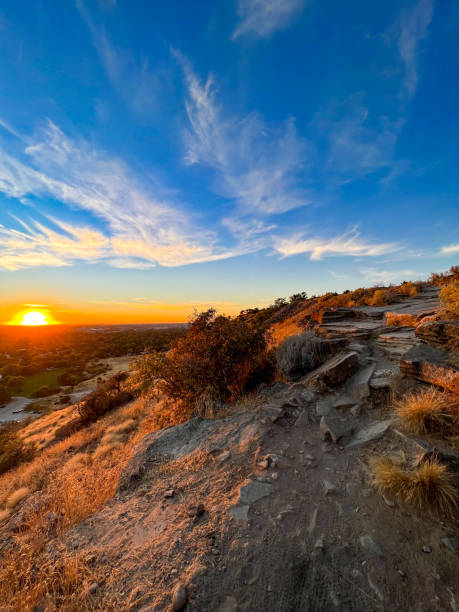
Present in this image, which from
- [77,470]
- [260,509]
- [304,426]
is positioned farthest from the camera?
[77,470]

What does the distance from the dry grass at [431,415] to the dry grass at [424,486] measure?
0.82m

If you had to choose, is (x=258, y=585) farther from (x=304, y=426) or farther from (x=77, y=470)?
(x=77, y=470)

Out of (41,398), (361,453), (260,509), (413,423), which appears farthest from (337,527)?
(41,398)

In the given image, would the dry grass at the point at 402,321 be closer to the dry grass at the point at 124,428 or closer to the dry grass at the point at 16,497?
the dry grass at the point at 124,428

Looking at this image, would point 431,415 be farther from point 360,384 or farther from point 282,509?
point 282,509

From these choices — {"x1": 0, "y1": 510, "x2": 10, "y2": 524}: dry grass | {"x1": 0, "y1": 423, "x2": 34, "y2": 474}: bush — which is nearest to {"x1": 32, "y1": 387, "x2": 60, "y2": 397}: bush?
{"x1": 0, "y1": 423, "x2": 34, "y2": 474}: bush

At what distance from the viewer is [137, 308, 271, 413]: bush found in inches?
315

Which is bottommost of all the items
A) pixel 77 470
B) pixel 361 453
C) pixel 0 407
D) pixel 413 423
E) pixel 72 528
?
pixel 0 407

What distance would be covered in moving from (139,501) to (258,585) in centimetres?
268

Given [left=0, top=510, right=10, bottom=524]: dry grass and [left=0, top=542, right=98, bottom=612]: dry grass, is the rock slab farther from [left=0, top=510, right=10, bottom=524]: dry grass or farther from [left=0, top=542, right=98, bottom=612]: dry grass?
[left=0, top=510, right=10, bottom=524]: dry grass

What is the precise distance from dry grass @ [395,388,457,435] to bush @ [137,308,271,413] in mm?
4604

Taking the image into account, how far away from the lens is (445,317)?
6613mm

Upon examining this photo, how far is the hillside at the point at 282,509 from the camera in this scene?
239 centimetres

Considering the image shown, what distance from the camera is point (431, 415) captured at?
151 inches
